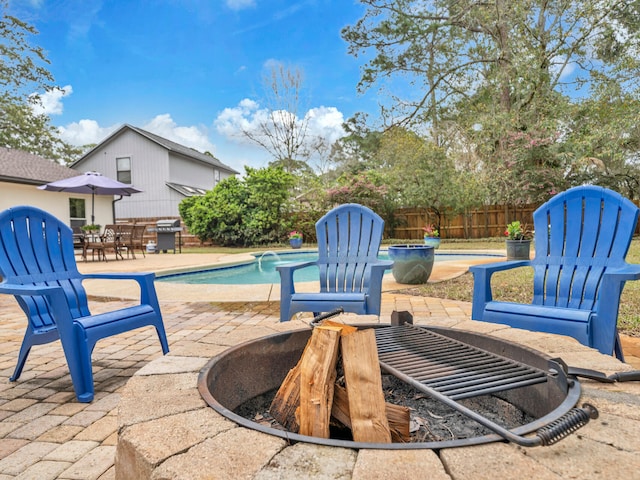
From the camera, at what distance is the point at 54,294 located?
189 centimetres

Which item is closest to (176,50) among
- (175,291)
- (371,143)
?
(371,143)

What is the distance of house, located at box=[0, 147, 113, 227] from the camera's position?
1174 centimetres

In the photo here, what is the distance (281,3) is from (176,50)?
224 inches

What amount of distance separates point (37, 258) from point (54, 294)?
62 cm

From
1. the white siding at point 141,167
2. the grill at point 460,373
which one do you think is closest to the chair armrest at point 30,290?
the grill at point 460,373

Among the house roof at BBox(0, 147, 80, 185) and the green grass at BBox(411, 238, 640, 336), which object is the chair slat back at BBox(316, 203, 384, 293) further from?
the house roof at BBox(0, 147, 80, 185)

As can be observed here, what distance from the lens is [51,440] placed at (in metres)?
1.58

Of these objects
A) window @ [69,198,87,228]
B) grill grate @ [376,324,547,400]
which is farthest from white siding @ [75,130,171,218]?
grill grate @ [376,324,547,400]

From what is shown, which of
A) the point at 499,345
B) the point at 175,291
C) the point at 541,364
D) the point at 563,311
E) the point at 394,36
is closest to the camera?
the point at 541,364

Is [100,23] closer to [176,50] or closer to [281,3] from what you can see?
[176,50]

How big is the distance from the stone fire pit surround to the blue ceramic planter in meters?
3.91

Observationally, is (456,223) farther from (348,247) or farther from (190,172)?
(348,247)

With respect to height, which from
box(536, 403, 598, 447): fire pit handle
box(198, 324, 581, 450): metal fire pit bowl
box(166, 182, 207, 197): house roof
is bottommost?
box(198, 324, 581, 450): metal fire pit bowl

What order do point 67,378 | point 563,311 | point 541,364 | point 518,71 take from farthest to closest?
point 518,71, point 67,378, point 563,311, point 541,364
